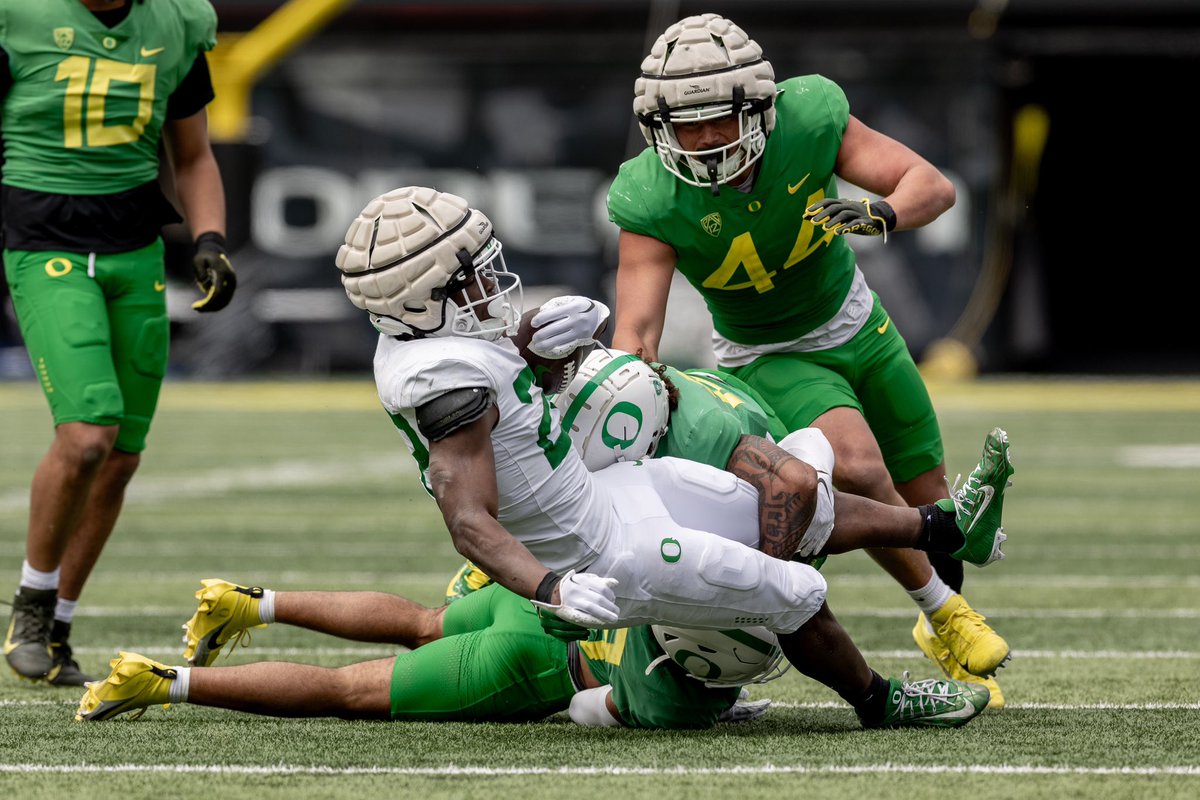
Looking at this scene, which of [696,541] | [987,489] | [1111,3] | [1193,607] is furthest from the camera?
[1111,3]

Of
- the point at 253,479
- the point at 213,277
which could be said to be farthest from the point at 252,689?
the point at 253,479

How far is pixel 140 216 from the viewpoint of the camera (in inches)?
199

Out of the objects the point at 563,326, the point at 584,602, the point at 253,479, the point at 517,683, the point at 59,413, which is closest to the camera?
the point at 584,602

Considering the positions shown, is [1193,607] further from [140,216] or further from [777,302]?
[140,216]

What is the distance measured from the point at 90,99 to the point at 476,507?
1957mm

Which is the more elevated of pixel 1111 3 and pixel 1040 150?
pixel 1111 3

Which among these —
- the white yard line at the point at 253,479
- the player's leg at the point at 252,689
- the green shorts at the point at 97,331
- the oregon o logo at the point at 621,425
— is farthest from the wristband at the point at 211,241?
the white yard line at the point at 253,479

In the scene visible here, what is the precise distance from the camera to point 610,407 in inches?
159

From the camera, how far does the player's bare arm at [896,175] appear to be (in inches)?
181

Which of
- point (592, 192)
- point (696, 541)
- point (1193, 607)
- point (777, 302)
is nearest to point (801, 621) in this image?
point (696, 541)

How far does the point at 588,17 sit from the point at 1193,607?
1233 centimetres

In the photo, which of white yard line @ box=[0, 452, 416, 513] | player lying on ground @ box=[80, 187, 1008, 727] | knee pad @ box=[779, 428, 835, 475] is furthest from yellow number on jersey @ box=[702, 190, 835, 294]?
white yard line @ box=[0, 452, 416, 513]

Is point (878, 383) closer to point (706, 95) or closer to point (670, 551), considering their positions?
point (706, 95)

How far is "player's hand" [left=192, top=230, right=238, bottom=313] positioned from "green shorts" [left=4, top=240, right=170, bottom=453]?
0.12m
